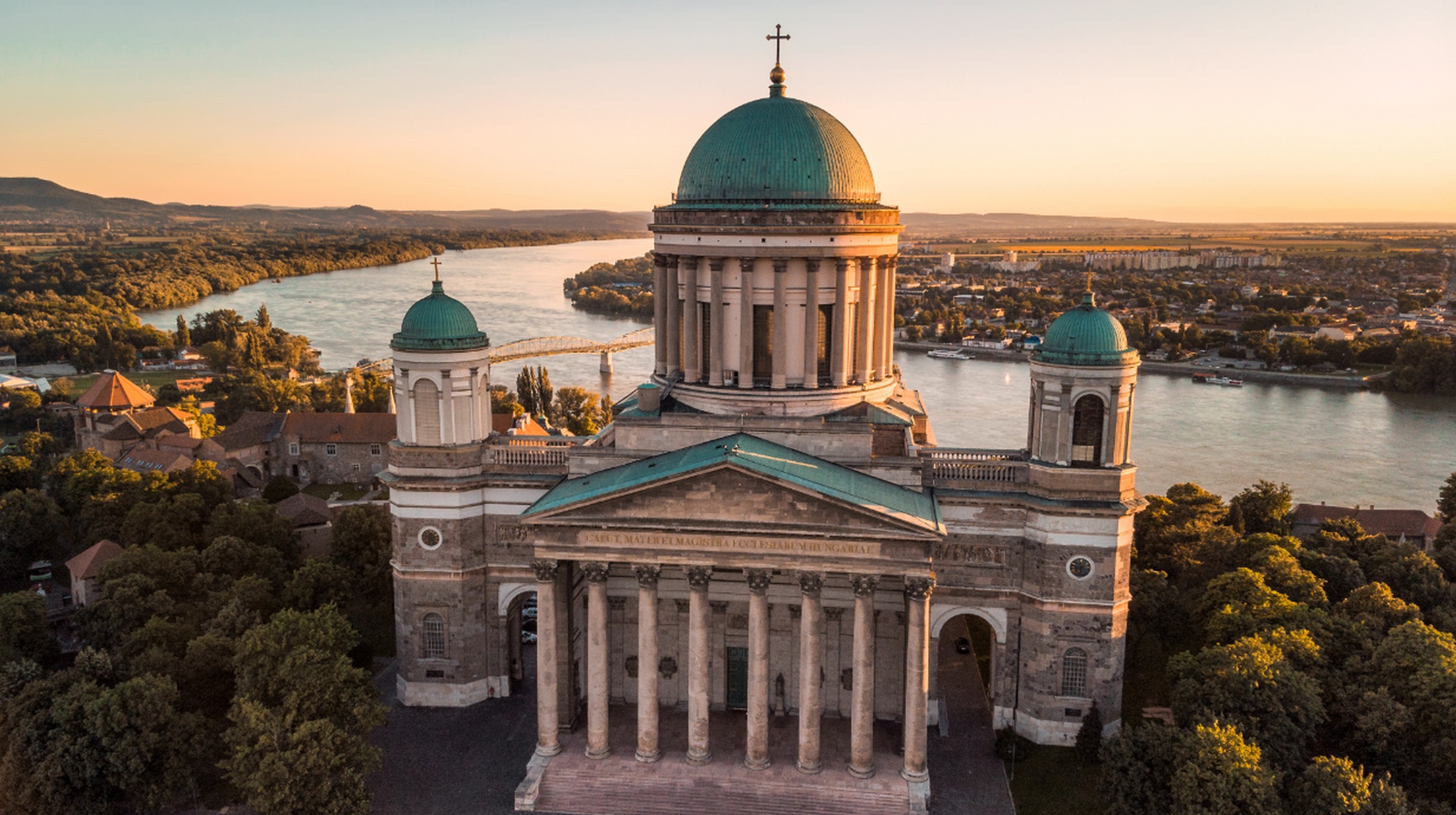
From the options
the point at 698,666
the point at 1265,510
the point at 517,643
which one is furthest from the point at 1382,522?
the point at 517,643

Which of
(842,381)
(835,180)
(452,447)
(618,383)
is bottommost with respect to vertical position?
(618,383)

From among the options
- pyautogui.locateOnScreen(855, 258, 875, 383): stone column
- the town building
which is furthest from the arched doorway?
the town building

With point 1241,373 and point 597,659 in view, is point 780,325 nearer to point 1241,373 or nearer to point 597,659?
point 597,659

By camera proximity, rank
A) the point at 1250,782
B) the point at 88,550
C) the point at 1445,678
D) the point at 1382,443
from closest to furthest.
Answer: the point at 1250,782
the point at 1445,678
the point at 88,550
the point at 1382,443

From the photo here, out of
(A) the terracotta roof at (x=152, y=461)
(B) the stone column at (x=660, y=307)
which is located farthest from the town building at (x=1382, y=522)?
(A) the terracotta roof at (x=152, y=461)

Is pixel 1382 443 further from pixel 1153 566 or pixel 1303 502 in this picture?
pixel 1153 566

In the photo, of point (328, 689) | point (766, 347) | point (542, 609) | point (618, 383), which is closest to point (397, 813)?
point (328, 689)
